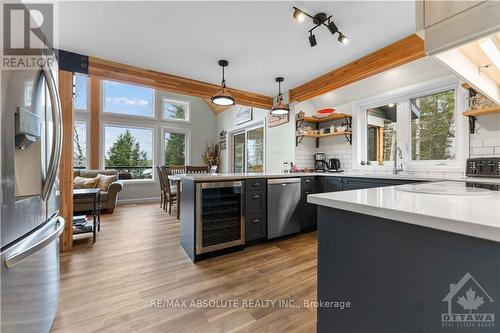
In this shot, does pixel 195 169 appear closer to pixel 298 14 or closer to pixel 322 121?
pixel 322 121

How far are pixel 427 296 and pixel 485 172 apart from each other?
2.15 m

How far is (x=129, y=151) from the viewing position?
597 cm

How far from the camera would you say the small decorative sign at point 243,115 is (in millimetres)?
5535

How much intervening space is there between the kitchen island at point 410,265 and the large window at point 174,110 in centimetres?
638

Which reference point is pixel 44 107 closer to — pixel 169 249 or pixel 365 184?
pixel 169 249

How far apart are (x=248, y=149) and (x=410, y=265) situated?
5240 millimetres

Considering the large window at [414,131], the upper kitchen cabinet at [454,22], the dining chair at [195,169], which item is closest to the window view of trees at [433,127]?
the large window at [414,131]

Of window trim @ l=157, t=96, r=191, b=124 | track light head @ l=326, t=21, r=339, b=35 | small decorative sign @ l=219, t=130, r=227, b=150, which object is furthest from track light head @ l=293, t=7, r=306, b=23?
window trim @ l=157, t=96, r=191, b=124

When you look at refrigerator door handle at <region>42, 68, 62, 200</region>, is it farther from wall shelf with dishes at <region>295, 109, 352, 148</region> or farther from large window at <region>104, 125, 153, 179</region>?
large window at <region>104, 125, 153, 179</region>

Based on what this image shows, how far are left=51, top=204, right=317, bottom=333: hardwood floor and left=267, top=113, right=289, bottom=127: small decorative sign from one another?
2191 millimetres

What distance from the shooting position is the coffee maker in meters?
3.89

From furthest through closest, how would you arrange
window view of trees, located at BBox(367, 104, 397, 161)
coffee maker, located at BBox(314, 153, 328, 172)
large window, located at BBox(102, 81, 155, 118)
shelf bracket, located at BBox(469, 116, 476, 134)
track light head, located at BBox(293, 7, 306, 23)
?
large window, located at BBox(102, 81, 155, 118) → coffee maker, located at BBox(314, 153, 328, 172) → window view of trees, located at BBox(367, 104, 397, 161) → shelf bracket, located at BBox(469, 116, 476, 134) → track light head, located at BBox(293, 7, 306, 23)

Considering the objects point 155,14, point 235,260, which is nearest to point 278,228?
point 235,260

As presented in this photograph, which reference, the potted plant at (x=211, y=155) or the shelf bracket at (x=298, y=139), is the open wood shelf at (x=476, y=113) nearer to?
the shelf bracket at (x=298, y=139)
